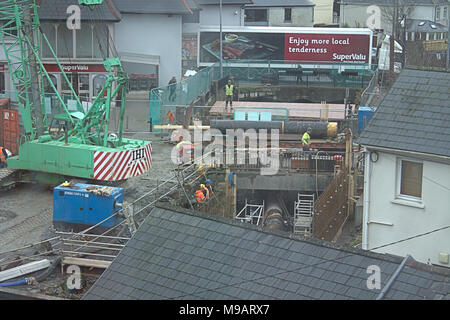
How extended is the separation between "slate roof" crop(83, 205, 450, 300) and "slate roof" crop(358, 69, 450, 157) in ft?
18.9

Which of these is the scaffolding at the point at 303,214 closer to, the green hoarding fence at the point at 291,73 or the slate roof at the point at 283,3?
the green hoarding fence at the point at 291,73

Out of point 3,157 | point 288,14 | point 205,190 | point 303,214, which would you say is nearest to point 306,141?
point 303,214

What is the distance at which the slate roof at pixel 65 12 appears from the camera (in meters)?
36.8

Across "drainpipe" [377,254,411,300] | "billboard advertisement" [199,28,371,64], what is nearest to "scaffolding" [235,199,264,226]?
"drainpipe" [377,254,411,300]

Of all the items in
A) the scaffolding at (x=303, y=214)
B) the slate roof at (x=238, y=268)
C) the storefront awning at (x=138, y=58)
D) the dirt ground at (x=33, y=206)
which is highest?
the storefront awning at (x=138, y=58)

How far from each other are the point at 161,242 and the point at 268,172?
16.0 meters

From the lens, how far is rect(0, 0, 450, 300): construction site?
18.4 m

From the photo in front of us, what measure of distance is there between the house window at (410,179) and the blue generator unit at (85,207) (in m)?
8.09

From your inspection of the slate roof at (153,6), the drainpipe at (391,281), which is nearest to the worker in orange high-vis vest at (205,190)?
the drainpipe at (391,281)

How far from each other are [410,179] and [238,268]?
22.1ft

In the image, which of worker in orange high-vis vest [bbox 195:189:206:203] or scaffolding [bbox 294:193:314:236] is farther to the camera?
scaffolding [bbox 294:193:314:236]

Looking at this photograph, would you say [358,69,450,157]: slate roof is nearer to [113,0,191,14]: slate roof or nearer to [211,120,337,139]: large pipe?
[211,120,337,139]: large pipe
